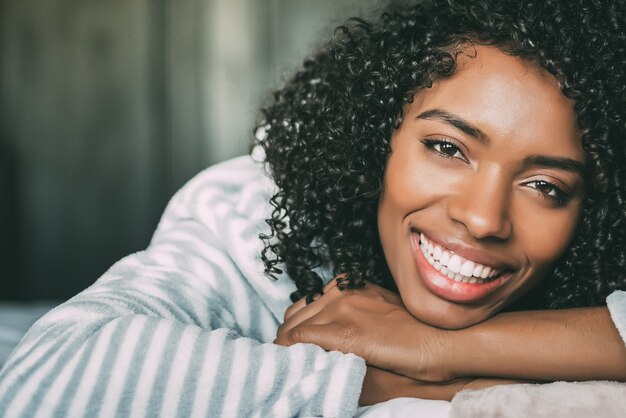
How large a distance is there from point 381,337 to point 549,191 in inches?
14.3

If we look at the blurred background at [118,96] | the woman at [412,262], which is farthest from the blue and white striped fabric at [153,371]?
the blurred background at [118,96]

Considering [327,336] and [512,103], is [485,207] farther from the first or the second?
[327,336]

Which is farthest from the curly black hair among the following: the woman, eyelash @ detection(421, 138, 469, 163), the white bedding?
the white bedding

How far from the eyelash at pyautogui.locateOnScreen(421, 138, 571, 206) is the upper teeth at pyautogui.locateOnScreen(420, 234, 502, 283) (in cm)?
15

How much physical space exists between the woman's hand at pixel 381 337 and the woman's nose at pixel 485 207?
191 millimetres

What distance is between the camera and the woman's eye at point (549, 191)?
110cm

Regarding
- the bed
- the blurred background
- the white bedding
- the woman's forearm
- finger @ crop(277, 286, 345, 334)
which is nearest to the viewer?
the bed

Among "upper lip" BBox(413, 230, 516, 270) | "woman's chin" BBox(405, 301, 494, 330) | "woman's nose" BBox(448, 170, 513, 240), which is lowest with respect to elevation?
"woman's chin" BBox(405, 301, 494, 330)

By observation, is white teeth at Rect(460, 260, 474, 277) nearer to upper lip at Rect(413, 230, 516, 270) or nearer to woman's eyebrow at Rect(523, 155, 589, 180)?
upper lip at Rect(413, 230, 516, 270)

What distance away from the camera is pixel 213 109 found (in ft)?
10.2

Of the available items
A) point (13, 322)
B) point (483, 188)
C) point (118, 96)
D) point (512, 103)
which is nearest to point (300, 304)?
point (483, 188)

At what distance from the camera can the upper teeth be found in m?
1.12

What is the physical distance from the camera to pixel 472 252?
1099 mm

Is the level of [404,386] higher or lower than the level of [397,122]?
lower
